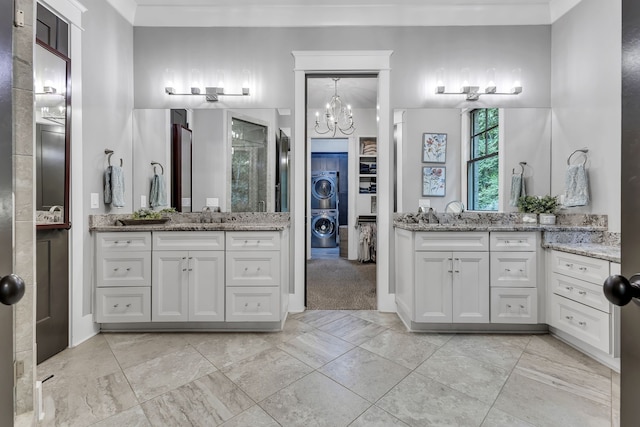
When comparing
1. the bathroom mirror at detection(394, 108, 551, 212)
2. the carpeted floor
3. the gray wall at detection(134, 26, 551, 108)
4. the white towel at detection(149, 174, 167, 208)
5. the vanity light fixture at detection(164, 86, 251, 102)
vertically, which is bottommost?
the carpeted floor

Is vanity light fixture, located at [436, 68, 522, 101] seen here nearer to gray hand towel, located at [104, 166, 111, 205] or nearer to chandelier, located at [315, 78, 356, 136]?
chandelier, located at [315, 78, 356, 136]

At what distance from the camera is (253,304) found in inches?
94.3

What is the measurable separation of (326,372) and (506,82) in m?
3.18

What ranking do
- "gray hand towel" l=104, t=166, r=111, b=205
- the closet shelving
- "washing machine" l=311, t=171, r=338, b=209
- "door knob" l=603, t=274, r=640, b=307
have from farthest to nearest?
"washing machine" l=311, t=171, r=338, b=209 < the closet shelving < "gray hand towel" l=104, t=166, r=111, b=205 < "door knob" l=603, t=274, r=640, b=307

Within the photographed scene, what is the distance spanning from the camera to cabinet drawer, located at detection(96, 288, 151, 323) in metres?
2.38

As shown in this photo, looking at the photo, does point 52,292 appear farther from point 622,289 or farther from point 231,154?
point 622,289

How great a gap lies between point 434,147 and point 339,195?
3829 millimetres

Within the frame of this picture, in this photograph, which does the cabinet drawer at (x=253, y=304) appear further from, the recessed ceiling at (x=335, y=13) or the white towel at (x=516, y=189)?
the recessed ceiling at (x=335, y=13)

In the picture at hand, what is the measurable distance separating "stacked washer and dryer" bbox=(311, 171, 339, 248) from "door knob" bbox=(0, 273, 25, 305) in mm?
5954

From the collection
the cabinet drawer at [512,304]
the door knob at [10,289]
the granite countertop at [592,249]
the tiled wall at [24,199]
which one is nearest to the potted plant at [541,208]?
the granite countertop at [592,249]

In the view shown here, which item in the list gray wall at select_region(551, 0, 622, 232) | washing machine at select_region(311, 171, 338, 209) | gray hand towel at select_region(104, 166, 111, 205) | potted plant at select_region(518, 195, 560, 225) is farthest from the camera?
washing machine at select_region(311, 171, 338, 209)

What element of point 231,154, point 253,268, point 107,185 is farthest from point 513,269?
point 107,185

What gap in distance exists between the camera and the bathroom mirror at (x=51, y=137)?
1954 mm

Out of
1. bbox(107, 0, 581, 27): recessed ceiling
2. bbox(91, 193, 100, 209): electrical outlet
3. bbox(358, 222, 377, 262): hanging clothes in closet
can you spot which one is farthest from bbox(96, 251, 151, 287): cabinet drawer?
bbox(358, 222, 377, 262): hanging clothes in closet
